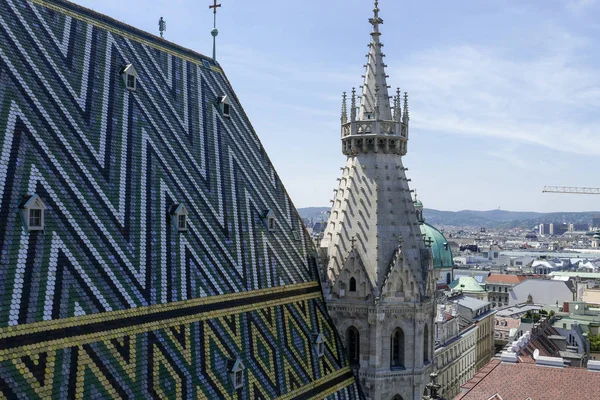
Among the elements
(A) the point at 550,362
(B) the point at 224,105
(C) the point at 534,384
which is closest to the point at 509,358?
(A) the point at 550,362

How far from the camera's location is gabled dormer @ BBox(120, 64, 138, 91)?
18797 millimetres

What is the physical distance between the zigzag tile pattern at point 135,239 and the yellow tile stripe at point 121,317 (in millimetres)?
33

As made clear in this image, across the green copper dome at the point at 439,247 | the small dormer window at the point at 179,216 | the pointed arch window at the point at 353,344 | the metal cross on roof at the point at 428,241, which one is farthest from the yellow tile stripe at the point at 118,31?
the green copper dome at the point at 439,247

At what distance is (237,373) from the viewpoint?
1681cm

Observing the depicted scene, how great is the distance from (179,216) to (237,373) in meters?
4.32

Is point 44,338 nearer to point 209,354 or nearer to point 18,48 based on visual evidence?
point 209,354

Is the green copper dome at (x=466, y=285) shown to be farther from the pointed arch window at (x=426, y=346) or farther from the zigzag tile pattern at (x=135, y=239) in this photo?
the zigzag tile pattern at (x=135, y=239)

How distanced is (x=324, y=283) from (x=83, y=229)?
35.1 feet

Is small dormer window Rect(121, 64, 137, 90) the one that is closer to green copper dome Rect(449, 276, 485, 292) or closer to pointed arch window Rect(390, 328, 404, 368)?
pointed arch window Rect(390, 328, 404, 368)

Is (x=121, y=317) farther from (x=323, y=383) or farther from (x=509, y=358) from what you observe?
(x=509, y=358)

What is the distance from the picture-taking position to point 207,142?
843 inches

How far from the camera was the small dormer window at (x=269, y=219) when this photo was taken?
866 inches

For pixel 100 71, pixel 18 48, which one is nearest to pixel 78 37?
pixel 100 71

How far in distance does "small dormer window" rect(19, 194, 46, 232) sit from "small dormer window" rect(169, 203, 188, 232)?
14.5ft
